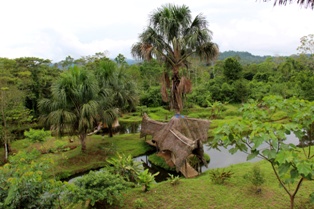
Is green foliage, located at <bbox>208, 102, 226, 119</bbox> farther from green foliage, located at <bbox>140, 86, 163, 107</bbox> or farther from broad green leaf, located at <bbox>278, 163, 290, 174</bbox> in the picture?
broad green leaf, located at <bbox>278, 163, 290, 174</bbox>

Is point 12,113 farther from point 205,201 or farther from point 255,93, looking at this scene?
point 255,93

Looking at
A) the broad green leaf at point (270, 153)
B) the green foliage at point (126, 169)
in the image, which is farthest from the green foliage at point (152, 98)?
the broad green leaf at point (270, 153)

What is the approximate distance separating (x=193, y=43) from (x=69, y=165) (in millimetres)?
8367

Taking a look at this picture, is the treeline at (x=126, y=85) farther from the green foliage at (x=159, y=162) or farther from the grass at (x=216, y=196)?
the grass at (x=216, y=196)

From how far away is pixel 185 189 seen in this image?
8336 millimetres

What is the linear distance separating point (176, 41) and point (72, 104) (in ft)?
19.6

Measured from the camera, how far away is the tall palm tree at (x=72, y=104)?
12.0m

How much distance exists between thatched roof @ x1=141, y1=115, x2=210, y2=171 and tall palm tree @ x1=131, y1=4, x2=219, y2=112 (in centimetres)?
149

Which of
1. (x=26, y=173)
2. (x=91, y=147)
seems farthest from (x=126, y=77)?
(x=26, y=173)

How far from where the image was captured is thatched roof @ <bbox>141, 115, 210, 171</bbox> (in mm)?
10586

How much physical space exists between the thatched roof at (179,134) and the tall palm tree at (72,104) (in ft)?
11.2

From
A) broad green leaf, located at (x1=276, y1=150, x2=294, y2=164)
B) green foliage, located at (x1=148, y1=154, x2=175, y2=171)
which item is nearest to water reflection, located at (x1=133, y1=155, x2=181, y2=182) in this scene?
green foliage, located at (x1=148, y1=154, x2=175, y2=171)

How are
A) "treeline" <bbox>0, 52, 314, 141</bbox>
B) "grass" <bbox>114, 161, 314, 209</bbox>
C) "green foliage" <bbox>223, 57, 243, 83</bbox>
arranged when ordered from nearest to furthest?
"grass" <bbox>114, 161, 314, 209</bbox>, "treeline" <bbox>0, 52, 314, 141</bbox>, "green foliage" <bbox>223, 57, 243, 83</bbox>

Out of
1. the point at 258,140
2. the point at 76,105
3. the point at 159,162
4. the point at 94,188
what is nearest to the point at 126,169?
the point at 94,188
